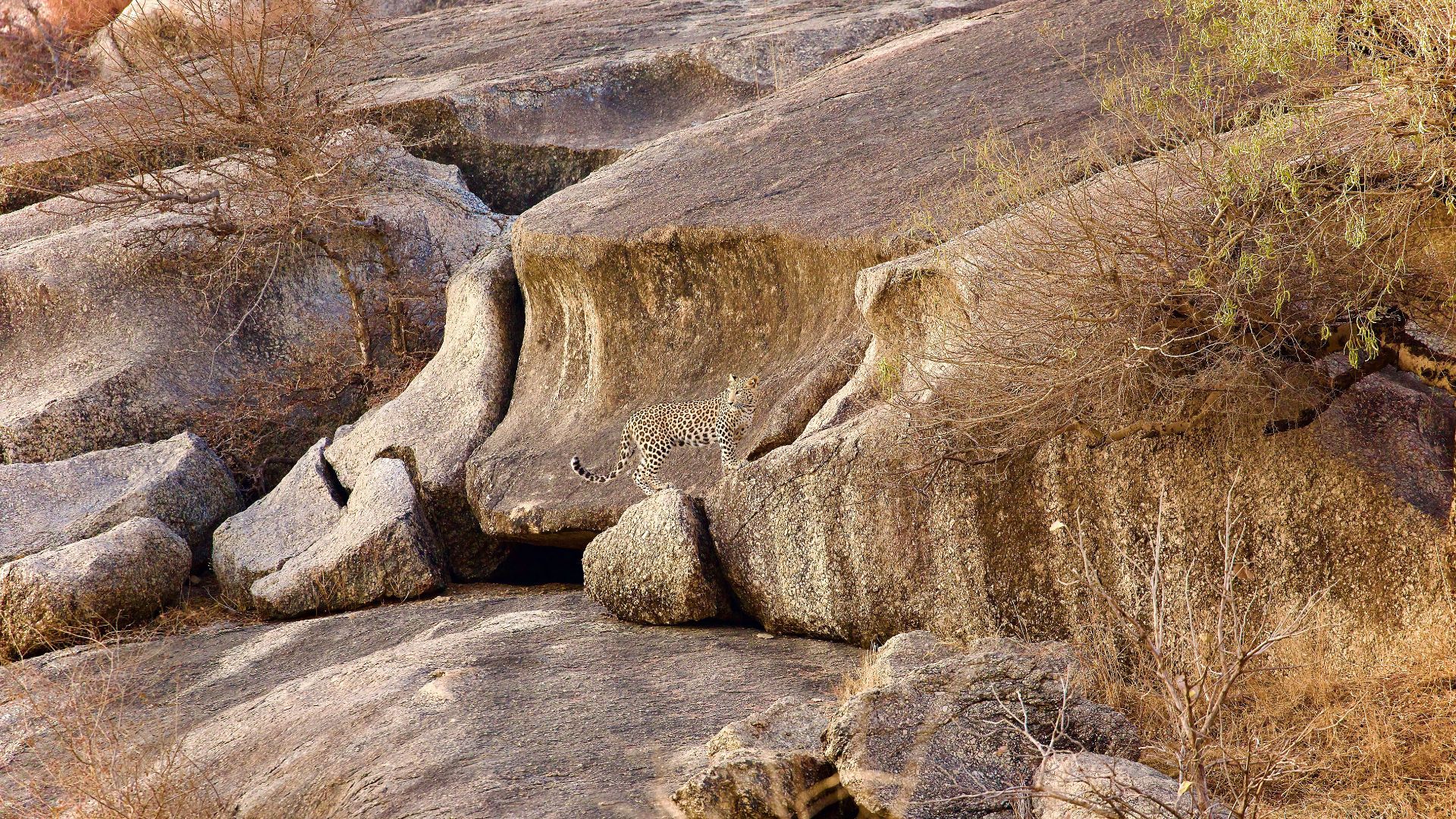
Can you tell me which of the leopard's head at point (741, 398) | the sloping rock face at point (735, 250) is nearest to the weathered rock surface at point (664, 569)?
the sloping rock face at point (735, 250)

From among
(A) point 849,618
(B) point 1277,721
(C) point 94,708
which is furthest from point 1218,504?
(C) point 94,708

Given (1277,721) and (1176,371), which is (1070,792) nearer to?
(1277,721)

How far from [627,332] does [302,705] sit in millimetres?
4718

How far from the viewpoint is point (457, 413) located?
40.9ft

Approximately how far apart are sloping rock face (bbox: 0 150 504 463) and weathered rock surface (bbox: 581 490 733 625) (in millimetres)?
7259

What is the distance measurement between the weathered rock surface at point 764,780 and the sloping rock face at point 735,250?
158 inches

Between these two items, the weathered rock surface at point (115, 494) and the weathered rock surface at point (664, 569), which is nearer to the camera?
the weathered rock surface at point (664, 569)

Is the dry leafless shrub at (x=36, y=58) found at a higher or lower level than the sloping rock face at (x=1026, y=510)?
higher

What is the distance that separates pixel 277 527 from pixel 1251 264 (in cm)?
904

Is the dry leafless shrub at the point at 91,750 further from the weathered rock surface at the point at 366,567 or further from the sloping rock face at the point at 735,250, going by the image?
the sloping rock face at the point at 735,250

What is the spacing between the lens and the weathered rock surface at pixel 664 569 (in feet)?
28.1

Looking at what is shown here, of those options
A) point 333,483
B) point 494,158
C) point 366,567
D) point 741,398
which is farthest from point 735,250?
point 494,158

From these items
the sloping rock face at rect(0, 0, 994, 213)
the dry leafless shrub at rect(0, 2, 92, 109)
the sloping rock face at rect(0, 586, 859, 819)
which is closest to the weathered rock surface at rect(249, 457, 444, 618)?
the sloping rock face at rect(0, 586, 859, 819)

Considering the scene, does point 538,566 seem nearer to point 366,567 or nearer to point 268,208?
point 366,567
